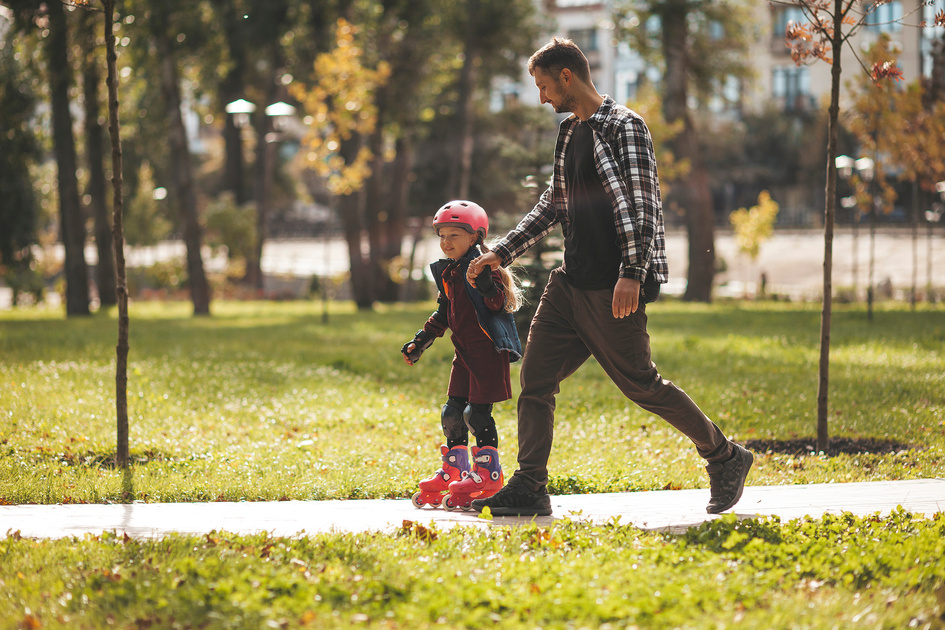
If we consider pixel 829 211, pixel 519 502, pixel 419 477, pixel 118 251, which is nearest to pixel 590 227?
pixel 519 502

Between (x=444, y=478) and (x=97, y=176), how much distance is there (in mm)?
20902

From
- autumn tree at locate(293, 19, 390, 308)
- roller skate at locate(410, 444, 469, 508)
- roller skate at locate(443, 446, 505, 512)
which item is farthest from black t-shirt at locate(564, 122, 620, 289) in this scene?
autumn tree at locate(293, 19, 390, 308)

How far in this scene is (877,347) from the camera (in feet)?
40.5

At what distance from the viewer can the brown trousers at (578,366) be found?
4.39m

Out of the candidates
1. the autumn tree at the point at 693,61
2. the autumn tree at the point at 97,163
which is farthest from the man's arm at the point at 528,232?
the autumn tree at the point at 693,61

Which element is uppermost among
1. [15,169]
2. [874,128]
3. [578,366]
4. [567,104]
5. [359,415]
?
[874,128]

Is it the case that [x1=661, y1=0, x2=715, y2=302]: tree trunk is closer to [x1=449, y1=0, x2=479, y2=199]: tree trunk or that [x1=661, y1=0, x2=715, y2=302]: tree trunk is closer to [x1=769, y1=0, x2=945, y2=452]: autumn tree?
[x1=449, y1=0, x2=479, y2=199]: tree trunk

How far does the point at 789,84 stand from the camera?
216ft

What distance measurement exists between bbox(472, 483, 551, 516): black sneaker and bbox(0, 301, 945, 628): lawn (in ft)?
1.10

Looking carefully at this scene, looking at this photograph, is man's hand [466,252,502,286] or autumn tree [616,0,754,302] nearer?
man's hand [466,252,502,286]

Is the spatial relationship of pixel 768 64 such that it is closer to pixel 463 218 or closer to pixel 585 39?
pixel 585 39

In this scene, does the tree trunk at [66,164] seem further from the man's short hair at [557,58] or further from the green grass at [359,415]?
the man's short hair at [557,58]

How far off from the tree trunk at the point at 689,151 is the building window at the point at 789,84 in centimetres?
4212

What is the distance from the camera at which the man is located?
14.0 feet
